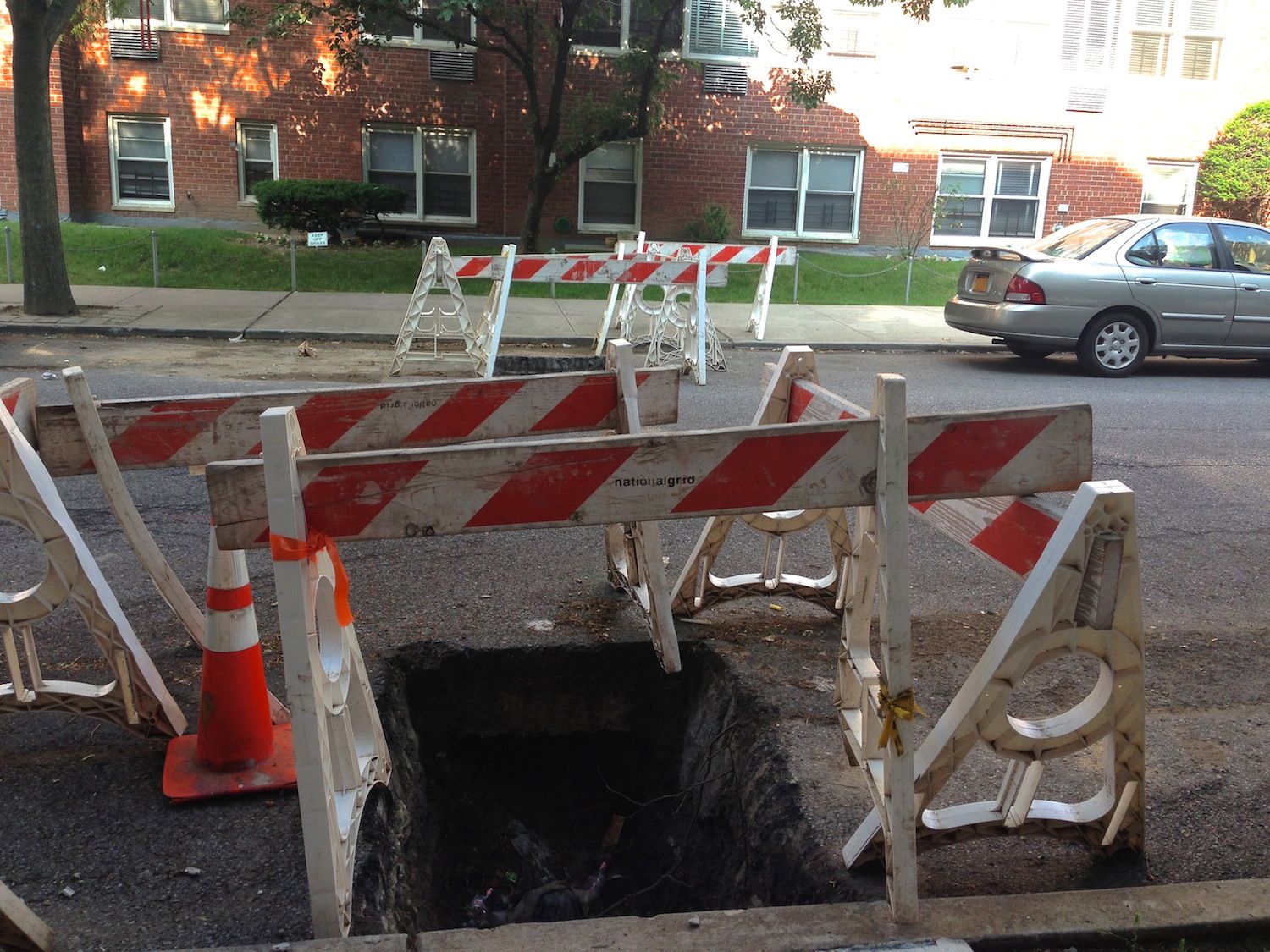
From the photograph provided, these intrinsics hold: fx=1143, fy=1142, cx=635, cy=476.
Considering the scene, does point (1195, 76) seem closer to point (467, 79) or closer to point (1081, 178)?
point (1081, 178)

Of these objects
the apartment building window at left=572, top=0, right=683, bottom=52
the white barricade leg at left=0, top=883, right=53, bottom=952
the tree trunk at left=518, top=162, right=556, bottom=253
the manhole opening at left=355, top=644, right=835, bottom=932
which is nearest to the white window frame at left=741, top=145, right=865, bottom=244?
the apartment building window at left=572, top=0, right=683, bottom=52

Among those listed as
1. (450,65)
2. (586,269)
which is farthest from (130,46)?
(586,269)

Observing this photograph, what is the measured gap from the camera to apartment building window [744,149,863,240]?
2297 centimetres

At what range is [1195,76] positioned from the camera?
23.2 meters

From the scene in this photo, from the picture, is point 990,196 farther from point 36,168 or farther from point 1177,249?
point 36,168

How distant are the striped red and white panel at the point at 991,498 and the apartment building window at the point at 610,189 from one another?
776 inches

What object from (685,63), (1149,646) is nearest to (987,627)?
(1149,646)

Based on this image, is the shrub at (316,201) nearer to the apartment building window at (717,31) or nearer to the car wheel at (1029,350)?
the apartment building window at (717,31)

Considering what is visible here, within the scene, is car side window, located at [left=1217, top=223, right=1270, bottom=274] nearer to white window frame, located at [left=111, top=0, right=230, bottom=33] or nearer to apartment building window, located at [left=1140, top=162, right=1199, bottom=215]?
apartment building window, located at [left=1140, top=162, right=1199, bottom=215]

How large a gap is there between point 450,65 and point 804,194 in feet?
24.2

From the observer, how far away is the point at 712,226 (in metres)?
22.3

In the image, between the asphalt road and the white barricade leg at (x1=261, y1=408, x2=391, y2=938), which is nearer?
the white barricade leg at (x1=261, y1=408, x2=391, y2=938)

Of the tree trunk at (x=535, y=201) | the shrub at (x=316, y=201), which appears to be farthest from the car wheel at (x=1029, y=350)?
the shrub at (x=316, y=201)

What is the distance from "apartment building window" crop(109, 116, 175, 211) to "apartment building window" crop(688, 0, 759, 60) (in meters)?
10.2
